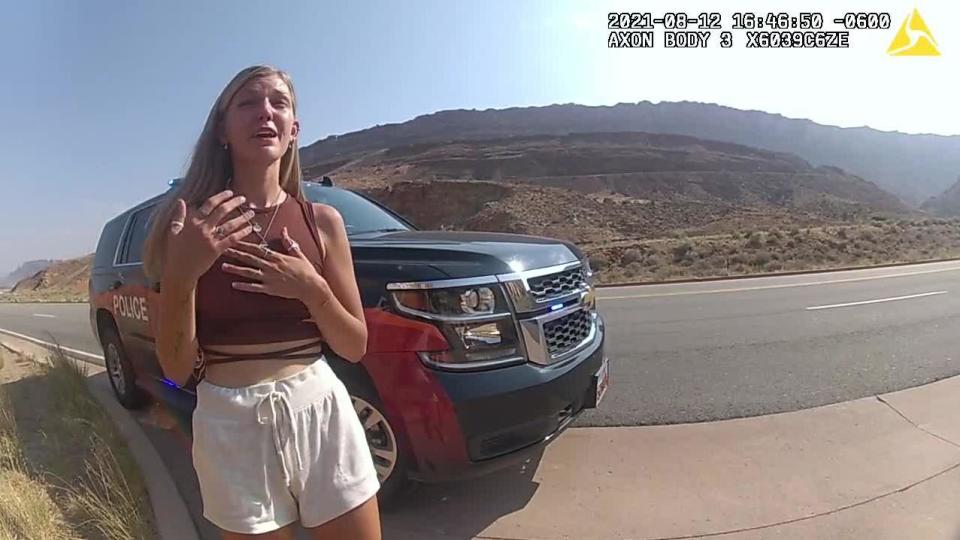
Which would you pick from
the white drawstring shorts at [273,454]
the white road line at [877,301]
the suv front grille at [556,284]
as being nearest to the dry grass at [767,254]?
the white road line at [877,301]

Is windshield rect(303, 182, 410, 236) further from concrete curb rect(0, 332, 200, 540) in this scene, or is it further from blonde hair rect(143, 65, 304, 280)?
blonde hair rect(143, 65, 304, 280)

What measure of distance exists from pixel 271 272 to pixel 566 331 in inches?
76.8

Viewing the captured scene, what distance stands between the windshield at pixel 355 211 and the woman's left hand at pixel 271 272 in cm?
250

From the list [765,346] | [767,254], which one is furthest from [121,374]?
[767,254]

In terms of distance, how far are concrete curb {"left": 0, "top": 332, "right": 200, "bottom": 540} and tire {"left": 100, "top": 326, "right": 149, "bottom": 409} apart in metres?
0.10

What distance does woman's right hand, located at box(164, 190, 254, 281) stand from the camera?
4.67ft

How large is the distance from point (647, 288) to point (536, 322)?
1177 cm

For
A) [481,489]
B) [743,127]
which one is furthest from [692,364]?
[743,127]

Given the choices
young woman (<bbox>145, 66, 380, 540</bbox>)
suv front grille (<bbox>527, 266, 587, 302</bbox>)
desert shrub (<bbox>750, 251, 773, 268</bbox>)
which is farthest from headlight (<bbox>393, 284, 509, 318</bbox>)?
desert shrub (<bbox>750, 251, 773, 268</bbox>)

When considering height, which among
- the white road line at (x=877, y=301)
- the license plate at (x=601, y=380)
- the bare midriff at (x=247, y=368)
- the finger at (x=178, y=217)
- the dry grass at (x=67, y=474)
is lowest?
the white road line at (x=877, y=301)

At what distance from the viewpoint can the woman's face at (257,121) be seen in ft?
5.22

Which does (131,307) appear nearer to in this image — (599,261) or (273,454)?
(273,454)

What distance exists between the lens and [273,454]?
5.15 feet

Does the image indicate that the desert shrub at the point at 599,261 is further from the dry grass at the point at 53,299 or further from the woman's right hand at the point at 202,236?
the woman's right hand at the point at 202,236
